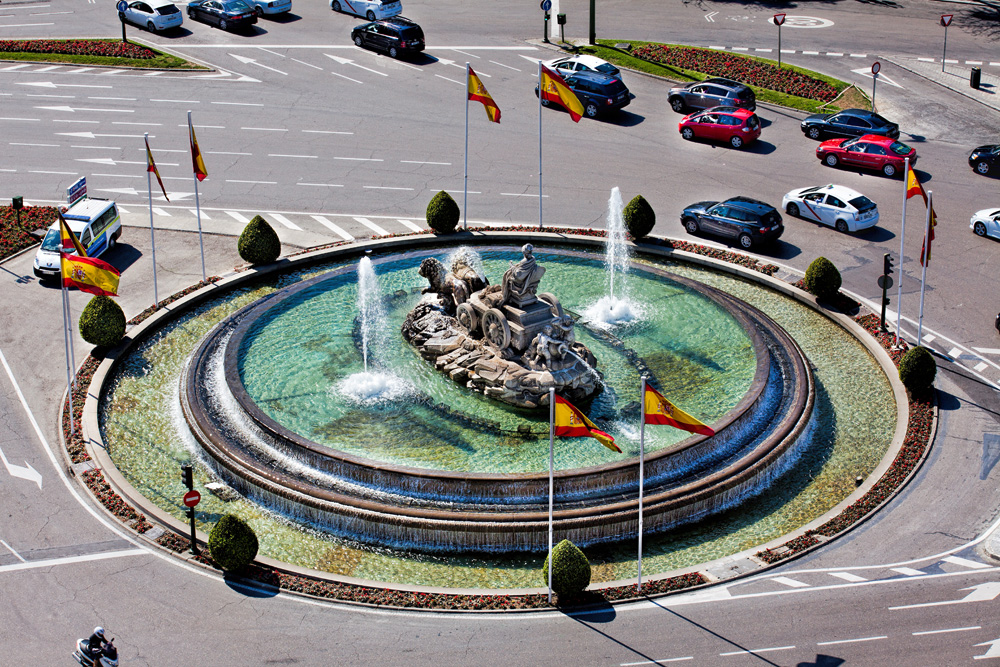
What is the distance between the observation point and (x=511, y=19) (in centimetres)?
7538

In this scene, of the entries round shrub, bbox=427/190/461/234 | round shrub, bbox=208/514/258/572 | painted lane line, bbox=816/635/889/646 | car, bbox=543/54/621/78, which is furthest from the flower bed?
round shrub, bbox=208/514/258/572

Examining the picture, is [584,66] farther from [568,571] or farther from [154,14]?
[568,571]

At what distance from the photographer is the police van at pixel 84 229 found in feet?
147

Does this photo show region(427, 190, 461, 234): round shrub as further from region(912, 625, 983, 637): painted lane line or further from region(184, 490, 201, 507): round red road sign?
region(912, 625, 983, 637): painted lane line

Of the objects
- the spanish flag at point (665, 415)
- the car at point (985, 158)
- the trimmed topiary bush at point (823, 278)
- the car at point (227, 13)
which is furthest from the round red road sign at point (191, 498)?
the car at point (227, 13)

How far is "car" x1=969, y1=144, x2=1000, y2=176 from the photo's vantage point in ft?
174

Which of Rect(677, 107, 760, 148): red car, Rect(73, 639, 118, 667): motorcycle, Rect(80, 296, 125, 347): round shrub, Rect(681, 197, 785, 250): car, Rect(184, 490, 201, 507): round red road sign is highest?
Rect(677, 107, 760, 148): red car

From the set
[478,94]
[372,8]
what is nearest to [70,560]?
[478,94]

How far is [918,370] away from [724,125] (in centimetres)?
2413

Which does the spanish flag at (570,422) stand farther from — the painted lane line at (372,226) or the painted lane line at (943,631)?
the painted lane line at (372,226)

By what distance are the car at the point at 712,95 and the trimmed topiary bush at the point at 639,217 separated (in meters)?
15.7

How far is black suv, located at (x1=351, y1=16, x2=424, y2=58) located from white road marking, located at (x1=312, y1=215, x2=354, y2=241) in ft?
72.2

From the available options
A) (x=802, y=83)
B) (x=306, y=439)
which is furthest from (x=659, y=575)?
(x=802, y=83)

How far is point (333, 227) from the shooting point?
49.0 m
